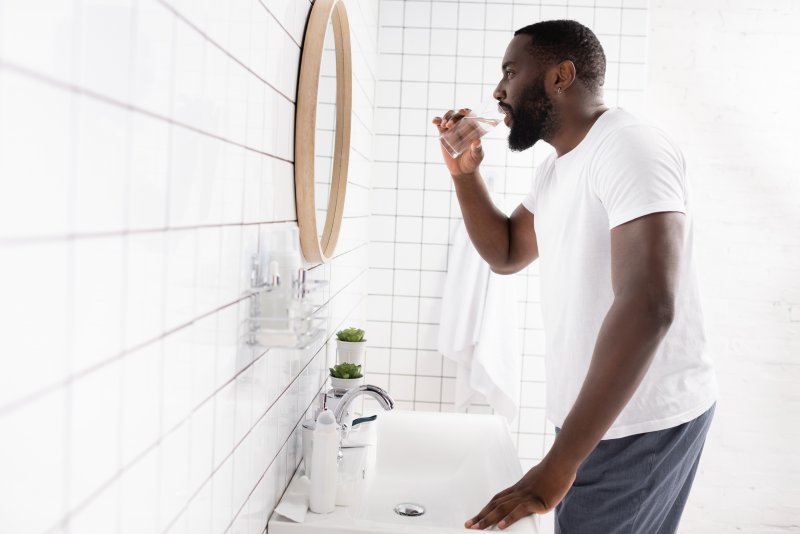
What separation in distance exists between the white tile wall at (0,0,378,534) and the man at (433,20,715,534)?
500 millimetres

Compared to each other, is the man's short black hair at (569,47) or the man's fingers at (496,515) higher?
the man's short black hair at (569,47)

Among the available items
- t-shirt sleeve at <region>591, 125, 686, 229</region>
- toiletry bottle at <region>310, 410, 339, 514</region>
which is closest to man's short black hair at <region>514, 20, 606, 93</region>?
t-shirt sleeve at <region>591, 125, 686, 229</region>

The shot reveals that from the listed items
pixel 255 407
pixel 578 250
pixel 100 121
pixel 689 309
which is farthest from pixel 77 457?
pixel 689 309

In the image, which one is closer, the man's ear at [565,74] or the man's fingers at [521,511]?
the man's fingers at [521,511]

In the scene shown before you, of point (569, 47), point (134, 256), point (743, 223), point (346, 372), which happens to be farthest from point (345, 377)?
point (743, 223)

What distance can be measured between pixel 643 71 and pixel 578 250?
67.2 inches

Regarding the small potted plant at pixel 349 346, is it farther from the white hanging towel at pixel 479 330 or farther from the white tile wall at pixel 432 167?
the white tile wall at pixel 432 167

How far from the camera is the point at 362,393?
4.51 ft

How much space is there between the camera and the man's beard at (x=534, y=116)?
54.4 inches

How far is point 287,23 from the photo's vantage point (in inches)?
42.4

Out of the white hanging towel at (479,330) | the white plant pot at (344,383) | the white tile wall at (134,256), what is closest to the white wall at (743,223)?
the white hanging towel at (479,330)

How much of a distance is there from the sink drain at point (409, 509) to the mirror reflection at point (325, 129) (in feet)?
2.00

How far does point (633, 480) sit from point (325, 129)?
0.91m

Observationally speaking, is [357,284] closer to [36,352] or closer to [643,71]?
[643,71]
